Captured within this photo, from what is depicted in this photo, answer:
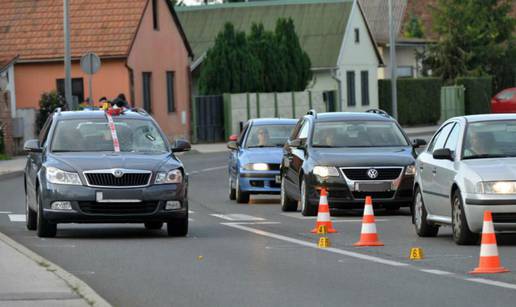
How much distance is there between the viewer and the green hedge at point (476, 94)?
71438mm

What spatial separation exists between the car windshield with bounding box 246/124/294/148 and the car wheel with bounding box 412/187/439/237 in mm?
9017

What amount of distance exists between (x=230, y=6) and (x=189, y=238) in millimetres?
55752

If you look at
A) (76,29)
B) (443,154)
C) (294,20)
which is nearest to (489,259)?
(443,154)

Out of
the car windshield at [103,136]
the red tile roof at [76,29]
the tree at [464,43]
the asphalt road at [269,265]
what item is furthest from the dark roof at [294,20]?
the car windshield at [103,136]

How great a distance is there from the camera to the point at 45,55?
53.5m

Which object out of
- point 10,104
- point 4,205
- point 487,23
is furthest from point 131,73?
point 487,23

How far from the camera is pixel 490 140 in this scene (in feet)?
56.0

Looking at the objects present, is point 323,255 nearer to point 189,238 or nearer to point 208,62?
point 189,238

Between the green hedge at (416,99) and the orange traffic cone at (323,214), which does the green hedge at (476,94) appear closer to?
the green hedge at (416,99)

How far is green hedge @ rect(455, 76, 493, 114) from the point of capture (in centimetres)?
7144

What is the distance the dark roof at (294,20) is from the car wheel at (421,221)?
5089 centimetres

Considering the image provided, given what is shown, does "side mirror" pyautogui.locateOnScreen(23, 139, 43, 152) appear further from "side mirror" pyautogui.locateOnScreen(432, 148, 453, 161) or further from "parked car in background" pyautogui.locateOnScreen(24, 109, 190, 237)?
"side mirror" pyautogui.locateOnScreen(432, 148, 453, 161)

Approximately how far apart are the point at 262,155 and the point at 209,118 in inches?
1237

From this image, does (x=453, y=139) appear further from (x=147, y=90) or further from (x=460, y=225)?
(x=147, y=90)
